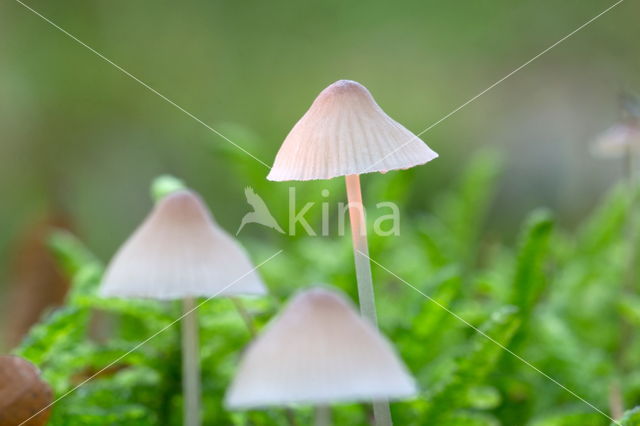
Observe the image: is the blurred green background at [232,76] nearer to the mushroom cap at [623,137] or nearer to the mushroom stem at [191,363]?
the mushroom cap at [623,137]

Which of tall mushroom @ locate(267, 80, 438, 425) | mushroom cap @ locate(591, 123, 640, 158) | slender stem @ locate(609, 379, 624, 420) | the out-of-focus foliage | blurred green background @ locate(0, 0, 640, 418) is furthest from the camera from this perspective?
blurred green background @ locate(0, 0, 640, 418)

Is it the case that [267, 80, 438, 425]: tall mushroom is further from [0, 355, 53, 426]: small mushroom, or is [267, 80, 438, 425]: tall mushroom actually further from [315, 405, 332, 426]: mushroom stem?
[0, 355, 53, 426]: small mushroom

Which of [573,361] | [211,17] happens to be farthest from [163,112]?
[573,361]

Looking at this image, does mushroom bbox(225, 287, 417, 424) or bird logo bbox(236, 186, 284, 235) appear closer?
mushroom bbox(225, 287, 417, 424)

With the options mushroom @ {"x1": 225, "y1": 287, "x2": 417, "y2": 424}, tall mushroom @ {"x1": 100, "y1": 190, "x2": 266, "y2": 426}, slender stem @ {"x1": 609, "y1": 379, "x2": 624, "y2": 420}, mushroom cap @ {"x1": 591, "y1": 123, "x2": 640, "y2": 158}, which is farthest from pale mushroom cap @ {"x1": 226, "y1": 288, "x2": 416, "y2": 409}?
mushroom cap @ {"x1": 591, "y1": 123, "x2": 640, "y2": 158}

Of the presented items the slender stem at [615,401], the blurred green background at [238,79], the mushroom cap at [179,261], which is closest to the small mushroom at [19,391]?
the mushroom cap at [179,261]

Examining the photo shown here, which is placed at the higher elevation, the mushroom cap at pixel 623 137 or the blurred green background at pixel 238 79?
the blurred green background at pixel 238 79

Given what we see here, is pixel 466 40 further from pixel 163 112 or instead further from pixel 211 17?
pixel 163 112
